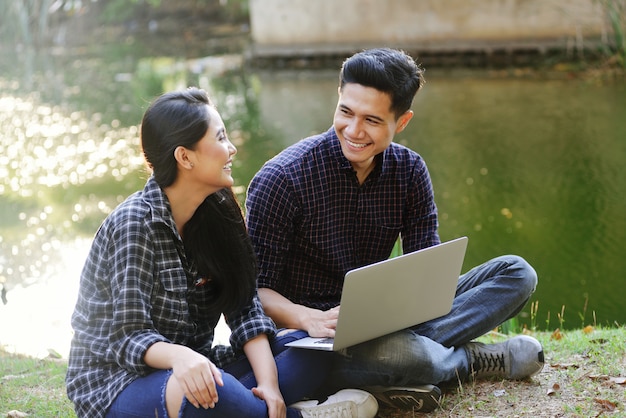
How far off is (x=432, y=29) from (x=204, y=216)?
10481 mm

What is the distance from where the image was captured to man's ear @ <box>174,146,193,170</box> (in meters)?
2.32

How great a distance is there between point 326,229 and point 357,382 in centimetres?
48

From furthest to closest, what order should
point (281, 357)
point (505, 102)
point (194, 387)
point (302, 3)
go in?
point (302, 3) → point (505, 102) → point (281, 357) → point (194, 387)

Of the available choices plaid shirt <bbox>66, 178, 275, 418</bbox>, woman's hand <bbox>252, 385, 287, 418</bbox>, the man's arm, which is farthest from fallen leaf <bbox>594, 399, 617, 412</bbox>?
plaid shirt <bbox>66, 178, 275, 418</bbox>

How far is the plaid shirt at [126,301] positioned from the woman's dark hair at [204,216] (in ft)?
0.23

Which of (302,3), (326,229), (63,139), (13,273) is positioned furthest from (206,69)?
(326,229)

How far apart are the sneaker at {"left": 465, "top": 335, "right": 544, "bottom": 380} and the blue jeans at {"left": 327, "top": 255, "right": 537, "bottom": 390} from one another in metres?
0.04

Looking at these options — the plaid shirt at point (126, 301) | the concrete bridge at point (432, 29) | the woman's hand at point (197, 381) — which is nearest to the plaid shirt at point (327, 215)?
the plaid shirt at point (126, 301)

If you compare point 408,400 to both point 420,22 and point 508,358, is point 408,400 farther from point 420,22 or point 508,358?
point 420,22

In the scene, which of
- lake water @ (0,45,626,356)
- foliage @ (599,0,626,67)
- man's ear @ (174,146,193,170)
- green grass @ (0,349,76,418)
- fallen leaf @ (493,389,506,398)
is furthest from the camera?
foliage @ (599,0,626,67)

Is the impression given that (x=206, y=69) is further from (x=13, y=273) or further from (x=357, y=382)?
(x=357, y=382)

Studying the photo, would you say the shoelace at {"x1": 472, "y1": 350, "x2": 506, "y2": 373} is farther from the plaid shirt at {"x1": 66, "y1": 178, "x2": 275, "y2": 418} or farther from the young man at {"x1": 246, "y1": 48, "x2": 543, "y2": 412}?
the plaid shirt at {"x1": 66, "y1": 178, "x2": 275, "y2": 418}

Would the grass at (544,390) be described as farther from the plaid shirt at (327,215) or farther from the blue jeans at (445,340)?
the plaid shirt at (327,215)

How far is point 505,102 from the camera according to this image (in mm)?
9547
